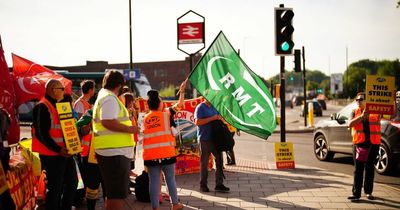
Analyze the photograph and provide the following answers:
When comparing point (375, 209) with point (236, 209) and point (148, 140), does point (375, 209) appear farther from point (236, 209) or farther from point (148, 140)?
point (148, 140)

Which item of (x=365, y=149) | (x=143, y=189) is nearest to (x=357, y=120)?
(x=365, y=149)

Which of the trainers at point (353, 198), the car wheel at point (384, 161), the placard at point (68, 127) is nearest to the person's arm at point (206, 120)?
the trainers at point (353, 198)

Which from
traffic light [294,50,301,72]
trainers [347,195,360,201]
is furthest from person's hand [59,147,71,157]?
traffic light [294,50,301,72]

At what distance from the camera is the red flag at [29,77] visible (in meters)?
7.63

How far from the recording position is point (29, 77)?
7809 millimetres

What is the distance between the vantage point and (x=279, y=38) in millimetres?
10039

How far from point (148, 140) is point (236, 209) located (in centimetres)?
179

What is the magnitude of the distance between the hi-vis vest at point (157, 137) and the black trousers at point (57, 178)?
3.18ft

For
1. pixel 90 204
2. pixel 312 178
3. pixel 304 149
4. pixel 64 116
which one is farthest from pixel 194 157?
pixel 304 149

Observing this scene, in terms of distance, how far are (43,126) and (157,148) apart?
1441 millimetres

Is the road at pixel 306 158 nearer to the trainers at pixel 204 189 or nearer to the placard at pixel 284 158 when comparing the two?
the placard at pixel 284 158

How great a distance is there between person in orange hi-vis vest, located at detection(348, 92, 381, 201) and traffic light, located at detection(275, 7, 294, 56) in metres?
3.52

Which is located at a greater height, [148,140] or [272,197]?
[148,140]

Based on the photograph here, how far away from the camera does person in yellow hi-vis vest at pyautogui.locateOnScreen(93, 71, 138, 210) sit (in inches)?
173
